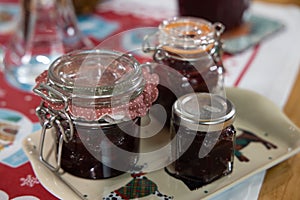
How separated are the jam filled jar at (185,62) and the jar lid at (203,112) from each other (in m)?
0.04

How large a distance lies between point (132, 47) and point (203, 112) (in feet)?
1.24

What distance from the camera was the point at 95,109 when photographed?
49cm

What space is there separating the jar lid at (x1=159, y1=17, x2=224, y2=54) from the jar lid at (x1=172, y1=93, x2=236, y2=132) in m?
0.07

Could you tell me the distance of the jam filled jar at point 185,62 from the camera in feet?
1.92

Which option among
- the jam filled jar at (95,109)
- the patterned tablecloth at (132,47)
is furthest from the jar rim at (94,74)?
the patterned tablecloth at (132,47)

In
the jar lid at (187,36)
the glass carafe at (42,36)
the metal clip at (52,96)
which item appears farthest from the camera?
the glass carafe at (42,36)

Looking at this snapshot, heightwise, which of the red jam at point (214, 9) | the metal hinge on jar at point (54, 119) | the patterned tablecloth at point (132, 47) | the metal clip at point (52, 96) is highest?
the metal clip at point (52, 96)

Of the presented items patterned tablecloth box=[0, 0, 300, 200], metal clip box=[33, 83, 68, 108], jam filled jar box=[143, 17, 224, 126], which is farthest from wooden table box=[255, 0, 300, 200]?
metal clip box=[33, 83, 68, 108]

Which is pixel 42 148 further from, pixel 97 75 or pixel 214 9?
pixel 214 9

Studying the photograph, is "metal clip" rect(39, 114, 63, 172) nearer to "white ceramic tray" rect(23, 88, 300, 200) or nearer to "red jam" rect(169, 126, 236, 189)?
"white ceramic tray" rect(23, 88, 300, 200)

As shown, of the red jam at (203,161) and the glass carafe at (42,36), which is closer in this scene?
the red jam at (203,161)

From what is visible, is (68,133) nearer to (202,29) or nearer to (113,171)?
(113,171)

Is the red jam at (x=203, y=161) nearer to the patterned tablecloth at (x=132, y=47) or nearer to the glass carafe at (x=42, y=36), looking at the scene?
the patterned tablecloth at (x=132, y=47)

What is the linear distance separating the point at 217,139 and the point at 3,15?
2.09ft
